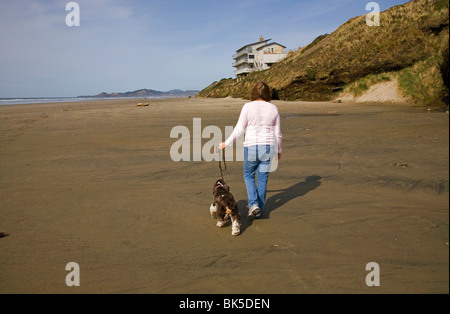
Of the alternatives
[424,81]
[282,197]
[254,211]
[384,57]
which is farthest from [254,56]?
[254,211]

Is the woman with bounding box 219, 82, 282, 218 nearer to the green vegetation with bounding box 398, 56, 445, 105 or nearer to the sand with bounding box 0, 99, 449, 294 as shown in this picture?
the sand with bounding box 0, 99, 449, 294

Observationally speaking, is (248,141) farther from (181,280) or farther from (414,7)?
(414,7)

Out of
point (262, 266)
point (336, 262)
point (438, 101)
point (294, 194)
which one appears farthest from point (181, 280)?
point (438, 101)

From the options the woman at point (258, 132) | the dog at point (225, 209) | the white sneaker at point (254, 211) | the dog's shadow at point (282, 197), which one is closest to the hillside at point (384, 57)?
the dog's shadow at point (282, 197)

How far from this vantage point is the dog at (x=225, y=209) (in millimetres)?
4270

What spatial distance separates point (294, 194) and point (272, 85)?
101 feet

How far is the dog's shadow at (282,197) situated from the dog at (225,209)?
239mm

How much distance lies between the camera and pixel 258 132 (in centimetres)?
452

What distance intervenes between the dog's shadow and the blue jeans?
0.98 feet

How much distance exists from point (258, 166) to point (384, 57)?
983 inches

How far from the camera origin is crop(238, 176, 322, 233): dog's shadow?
4921 mm

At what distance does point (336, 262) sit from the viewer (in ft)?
11.2

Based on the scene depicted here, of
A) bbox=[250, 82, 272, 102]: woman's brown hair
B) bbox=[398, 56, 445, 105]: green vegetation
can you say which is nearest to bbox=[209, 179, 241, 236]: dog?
bbox=[250, 82, 272, 102]: woman's brown hair

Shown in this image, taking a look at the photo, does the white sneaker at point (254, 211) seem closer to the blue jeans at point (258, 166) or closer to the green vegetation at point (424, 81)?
the blue jeans at point (258, 166)
